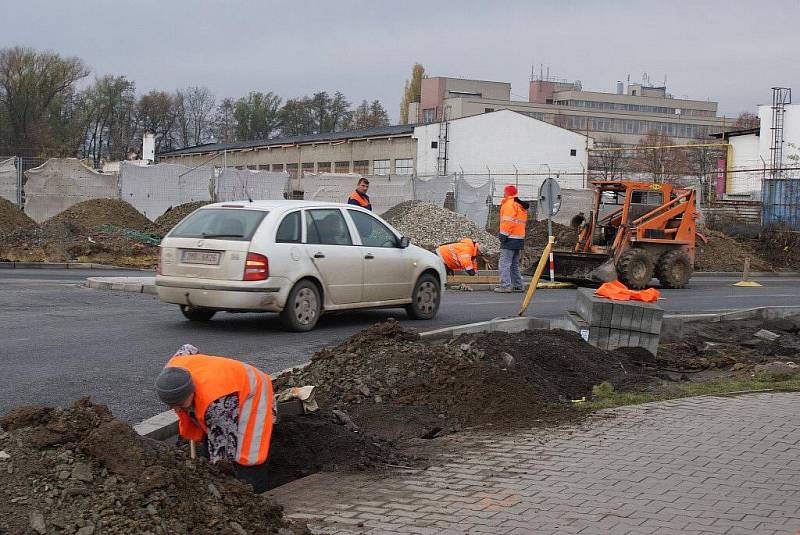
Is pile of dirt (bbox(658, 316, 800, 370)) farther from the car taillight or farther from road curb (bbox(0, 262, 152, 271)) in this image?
road curb (bbox(0, 262, 152, 271))

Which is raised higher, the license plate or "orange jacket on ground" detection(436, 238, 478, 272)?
the license plate

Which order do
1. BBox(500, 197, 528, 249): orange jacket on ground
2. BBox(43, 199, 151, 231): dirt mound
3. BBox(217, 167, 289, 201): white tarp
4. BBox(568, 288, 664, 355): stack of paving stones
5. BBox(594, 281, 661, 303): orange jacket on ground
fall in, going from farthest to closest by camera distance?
BBox(217, 167, 289, 201): white tarp, BBox(43, 199, 151, 231): dirt mound, BBox(500, 197, 528, 249): orange jacket on ground, BBox(594, 281, 661, 303): orange jacket on ground, BBox(568, 288, 664, 355): stack of paving stones

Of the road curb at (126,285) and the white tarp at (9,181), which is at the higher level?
the white tarp at (9,181)

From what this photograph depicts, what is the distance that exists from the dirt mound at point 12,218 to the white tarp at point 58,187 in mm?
867

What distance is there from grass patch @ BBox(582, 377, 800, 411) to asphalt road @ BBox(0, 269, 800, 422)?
3.25m

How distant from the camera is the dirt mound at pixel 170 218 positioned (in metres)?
31.0

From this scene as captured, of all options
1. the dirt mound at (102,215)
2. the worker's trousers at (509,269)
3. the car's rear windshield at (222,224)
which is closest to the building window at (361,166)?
the dirt mound at (102,215)

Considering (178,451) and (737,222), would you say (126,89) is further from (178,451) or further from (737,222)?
(178,451)

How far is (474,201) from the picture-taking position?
128ft

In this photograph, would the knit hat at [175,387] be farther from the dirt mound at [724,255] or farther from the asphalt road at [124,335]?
the dirt mound at [724,255]

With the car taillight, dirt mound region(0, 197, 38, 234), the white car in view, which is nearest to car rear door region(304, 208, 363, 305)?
the white car

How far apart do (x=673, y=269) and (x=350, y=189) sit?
15.8 m

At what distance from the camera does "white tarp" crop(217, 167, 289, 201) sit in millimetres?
34906

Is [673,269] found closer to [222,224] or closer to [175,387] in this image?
[222,224]
